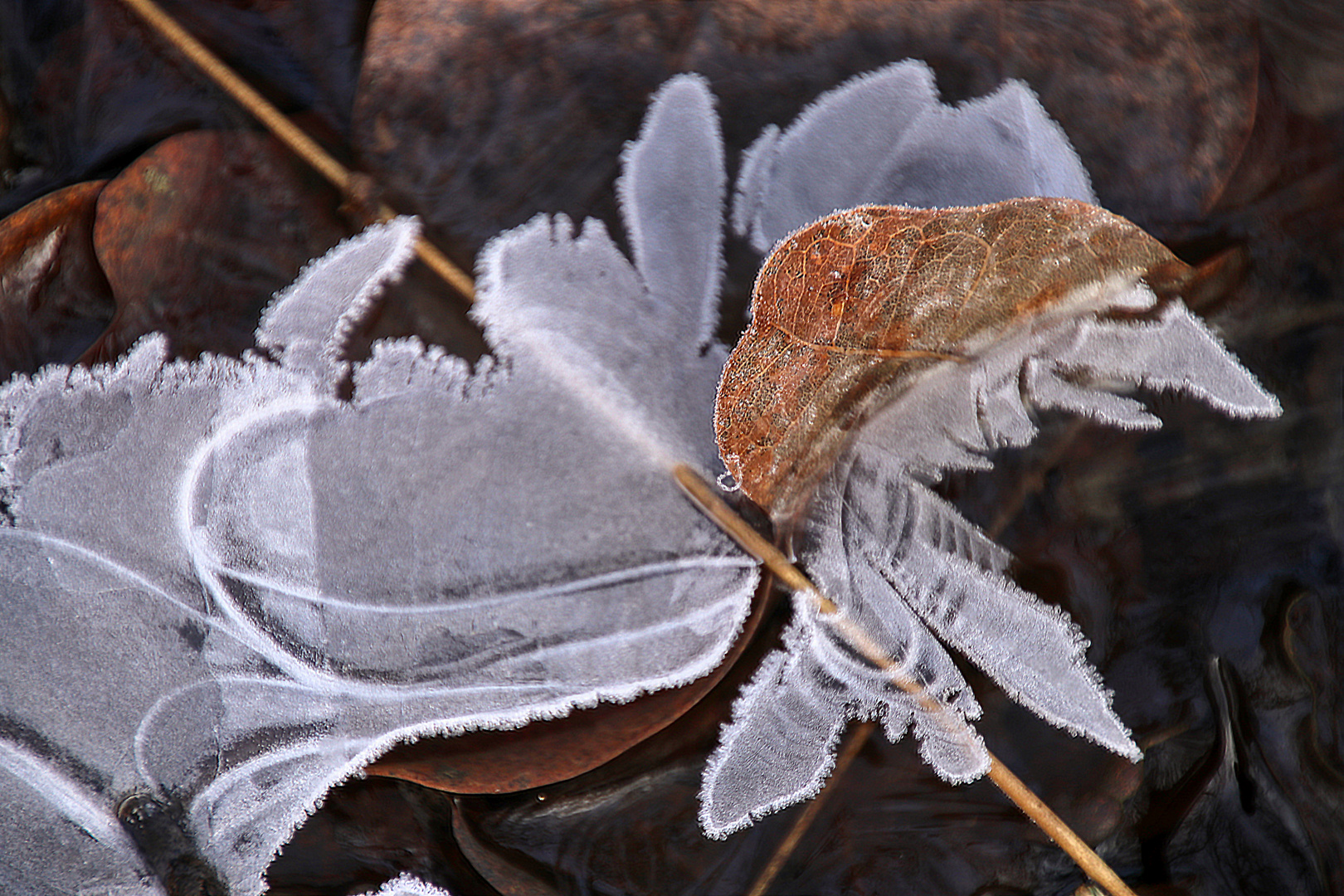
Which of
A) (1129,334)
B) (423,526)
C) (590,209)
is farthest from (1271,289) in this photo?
(423,526)

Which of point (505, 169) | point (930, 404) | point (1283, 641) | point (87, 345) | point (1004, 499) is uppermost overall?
point (505, 169)

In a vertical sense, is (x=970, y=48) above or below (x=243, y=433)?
above

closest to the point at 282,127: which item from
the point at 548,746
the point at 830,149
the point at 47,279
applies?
the point at 47,279

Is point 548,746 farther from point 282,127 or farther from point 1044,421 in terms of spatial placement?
point 282,127

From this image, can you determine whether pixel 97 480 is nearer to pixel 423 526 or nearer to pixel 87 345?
pixel 87 345

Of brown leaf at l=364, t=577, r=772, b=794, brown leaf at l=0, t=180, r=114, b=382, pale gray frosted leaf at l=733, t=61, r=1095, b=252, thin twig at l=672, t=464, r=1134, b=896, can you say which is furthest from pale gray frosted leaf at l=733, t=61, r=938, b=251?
brown leaf at l=0, t=180, r=114, b=382

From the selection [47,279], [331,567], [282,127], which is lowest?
[331,567]

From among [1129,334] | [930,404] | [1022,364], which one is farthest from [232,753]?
[1129,334]
